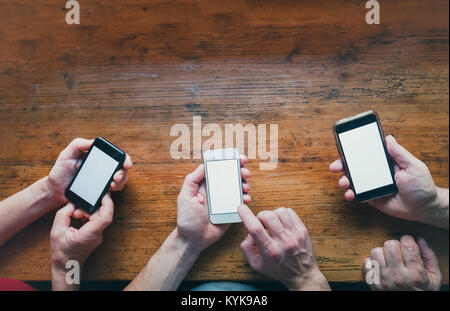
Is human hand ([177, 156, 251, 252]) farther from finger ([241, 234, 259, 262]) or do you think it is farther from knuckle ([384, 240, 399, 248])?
knuckle ([384, 240, 399, 248])

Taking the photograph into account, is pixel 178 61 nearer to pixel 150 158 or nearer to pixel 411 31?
pixel 150 158

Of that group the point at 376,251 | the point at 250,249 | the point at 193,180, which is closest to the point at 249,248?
the point at 250,249

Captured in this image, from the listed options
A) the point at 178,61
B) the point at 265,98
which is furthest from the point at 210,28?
the point at 265,98

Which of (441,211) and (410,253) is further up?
(441,211)

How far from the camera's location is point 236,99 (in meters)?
0.84

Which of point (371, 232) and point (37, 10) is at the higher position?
point (37, 10)

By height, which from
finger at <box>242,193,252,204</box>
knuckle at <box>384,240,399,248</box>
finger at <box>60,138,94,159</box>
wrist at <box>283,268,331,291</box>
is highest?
finger at <box>60,138,94,159</box>

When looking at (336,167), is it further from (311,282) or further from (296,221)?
(311,282)

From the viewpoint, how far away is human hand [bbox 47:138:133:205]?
0.79 metres

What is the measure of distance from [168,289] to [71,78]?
0.63 m

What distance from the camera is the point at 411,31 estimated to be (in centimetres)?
83


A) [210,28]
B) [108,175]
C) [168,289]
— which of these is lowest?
[168,289]

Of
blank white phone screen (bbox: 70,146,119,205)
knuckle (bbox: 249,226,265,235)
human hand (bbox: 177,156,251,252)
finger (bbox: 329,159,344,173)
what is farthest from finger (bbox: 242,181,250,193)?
blank white phone screen (bbox: 70,146,119,205)

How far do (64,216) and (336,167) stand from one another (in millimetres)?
703
